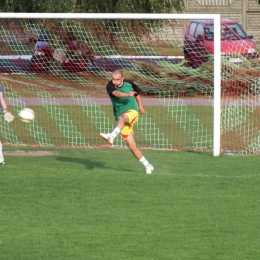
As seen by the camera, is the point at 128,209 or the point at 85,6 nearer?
the point at 128,209

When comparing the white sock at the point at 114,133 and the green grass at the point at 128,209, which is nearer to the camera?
the green grass at the point at 128,209

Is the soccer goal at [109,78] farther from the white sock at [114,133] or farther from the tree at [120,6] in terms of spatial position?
the tree at [120,6]

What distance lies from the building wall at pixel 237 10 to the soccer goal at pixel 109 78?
22745mm

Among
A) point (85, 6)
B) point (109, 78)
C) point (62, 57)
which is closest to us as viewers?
point (62, 57)

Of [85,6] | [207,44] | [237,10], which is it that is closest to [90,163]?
[207,44]

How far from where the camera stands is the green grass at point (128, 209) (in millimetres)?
8023

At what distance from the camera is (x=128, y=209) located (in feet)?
31.7

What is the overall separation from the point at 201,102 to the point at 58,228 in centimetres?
1085

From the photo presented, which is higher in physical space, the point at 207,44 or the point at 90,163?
the point at 207,44

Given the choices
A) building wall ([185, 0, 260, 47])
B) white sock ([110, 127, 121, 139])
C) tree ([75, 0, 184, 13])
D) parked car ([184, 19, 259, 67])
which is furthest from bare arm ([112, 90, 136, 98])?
building wall ([185, 0, 260, 47])

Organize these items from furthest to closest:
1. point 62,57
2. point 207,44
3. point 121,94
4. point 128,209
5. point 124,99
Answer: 1. point 62,57
2. point 207,44
3. point 124,99
4. point 121,94
5. point 128,209

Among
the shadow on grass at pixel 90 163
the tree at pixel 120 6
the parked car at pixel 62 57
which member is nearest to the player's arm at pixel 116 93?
the shadow on grass at pixel 90 163

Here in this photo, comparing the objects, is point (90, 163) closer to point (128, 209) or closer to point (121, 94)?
point (121, 94)

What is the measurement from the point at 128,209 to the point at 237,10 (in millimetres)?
34943
